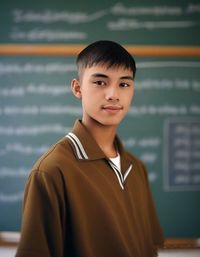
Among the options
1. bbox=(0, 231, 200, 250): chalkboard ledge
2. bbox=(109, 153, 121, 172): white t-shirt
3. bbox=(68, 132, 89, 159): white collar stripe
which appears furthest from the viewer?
bbox=(0, 231, 200, 250): chalkboard ledge

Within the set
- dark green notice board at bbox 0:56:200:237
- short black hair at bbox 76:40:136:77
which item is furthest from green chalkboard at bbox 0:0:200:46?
short black hair at bbox 76:40:136:77

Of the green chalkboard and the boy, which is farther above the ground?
the green chalkboard

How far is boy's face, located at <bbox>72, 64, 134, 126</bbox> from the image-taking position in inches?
31.5

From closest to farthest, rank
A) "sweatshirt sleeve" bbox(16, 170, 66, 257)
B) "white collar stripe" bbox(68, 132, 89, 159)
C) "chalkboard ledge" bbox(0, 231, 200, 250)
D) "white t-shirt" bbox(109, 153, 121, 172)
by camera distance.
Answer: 1. "sweatshirt sleeve" bbox(16, 170, 66, 257)
2. "white collar stripe" bbox(68, 132, 89, 159)
3. "white t-shirt" bbox(109, 153, 121, 172)
4. "chalkboard ledge" bbox(0, 231, 200, 250)

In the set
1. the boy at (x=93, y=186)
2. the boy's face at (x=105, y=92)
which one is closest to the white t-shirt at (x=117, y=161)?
the boy at (x=93, y=186)

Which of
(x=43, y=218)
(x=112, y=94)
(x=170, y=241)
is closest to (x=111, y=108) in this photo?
(x=112, y=94)

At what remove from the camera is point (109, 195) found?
788 millimetres

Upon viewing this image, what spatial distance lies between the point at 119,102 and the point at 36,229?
37cm

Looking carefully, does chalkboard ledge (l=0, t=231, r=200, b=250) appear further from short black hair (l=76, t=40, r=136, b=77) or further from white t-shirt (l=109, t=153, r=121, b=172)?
short black hair (l=76, t=40, r=136, b=77)

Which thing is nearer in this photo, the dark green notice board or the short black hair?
the short black hair

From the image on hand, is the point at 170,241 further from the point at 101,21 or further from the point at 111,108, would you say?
the point at 101,21

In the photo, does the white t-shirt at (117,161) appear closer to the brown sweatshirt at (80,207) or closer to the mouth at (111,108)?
the brown sweatshirt at (80,207)

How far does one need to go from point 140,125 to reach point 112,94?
0.75 metres

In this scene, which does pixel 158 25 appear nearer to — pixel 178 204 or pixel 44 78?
pixel 44 78
